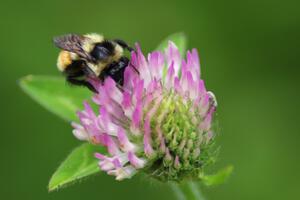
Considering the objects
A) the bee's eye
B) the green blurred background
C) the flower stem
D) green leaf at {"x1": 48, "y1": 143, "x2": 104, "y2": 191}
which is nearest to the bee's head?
the bee's eye

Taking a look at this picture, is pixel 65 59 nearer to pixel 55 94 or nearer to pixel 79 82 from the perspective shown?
pixel 79 82

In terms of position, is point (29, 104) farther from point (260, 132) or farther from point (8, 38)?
point (260, 132)

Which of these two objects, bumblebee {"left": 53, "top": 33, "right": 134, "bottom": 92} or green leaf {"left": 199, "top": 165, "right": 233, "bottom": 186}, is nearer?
green leaf {"left": 199, "top": 165, "right": 233, "bottom": 186}

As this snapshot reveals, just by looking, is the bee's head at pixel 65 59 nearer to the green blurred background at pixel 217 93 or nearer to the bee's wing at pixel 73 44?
the bee's wing at pixel 73 44

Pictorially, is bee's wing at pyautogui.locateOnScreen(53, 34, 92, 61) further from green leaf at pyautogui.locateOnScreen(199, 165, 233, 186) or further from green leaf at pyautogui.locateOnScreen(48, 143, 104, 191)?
green leaf at pyautogui.locateOnScreen(199, 165, 233, 186)

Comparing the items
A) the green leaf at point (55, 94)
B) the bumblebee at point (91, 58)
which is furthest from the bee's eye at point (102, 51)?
the green leaf at point (55, 94)

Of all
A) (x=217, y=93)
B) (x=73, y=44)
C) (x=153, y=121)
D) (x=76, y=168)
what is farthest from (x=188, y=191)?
(x=217, y=93)
